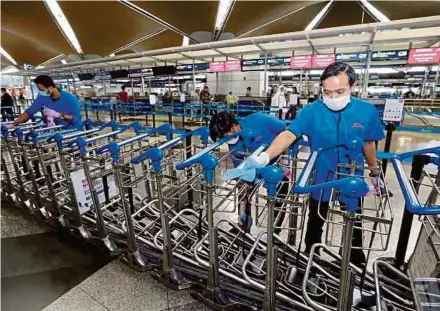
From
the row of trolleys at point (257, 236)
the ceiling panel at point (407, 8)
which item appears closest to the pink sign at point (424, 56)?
the ceiling panel at point (407, 8)

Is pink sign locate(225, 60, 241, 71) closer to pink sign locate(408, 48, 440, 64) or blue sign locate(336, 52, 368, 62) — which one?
blue sign locate(336, 52, 368, 62)

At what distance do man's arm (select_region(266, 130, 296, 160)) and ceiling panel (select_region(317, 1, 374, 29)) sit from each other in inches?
285

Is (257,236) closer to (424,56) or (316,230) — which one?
(316,230)

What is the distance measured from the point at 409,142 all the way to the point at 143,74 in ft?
46.7

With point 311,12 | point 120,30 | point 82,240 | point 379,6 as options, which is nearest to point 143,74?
point 120,30

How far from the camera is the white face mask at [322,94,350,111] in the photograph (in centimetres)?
155

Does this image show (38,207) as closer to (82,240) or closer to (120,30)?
(82,240)

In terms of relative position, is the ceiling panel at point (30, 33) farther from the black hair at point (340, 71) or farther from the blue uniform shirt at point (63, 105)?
the black hair at point (340, 71)

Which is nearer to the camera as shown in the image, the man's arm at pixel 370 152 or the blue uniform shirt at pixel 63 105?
the man's arm at pixel 370 152

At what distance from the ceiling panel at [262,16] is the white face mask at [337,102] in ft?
20.9

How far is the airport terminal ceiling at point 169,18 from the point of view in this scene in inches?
277

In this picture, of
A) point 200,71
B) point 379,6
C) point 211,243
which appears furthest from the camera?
point 200,71

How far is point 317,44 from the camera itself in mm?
10406

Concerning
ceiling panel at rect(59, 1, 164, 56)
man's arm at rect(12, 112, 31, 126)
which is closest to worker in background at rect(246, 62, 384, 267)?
man's arm at rect(12, 112, 31, 126)
